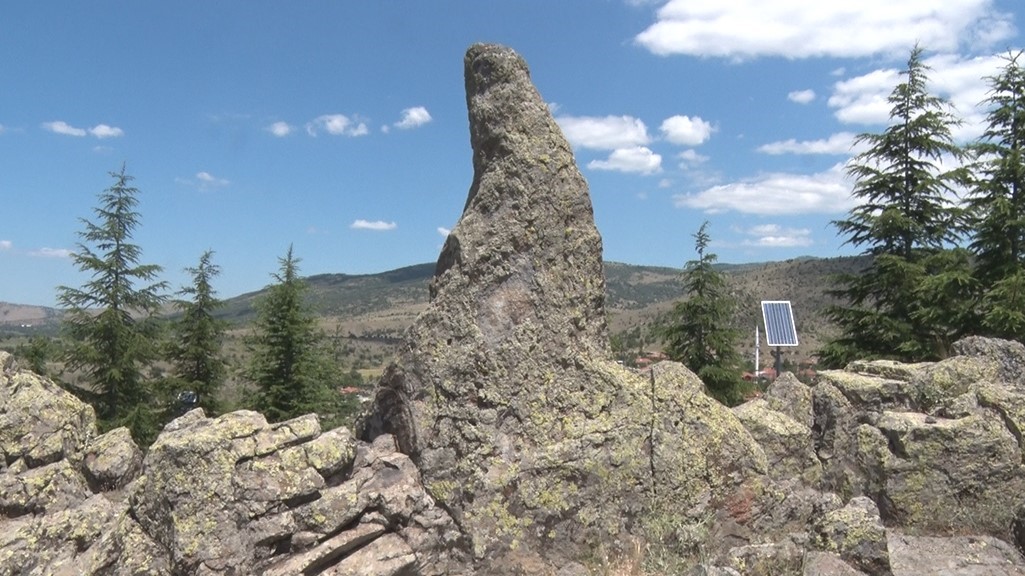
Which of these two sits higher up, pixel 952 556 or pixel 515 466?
pixel 515 466

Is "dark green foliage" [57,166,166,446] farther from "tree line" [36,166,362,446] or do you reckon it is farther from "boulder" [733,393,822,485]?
"boulder" [733,393,822,485]

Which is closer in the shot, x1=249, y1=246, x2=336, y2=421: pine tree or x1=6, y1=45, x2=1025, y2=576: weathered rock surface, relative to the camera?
x1=6, y1=45, x2=1025, y2=576: weathered rock surface

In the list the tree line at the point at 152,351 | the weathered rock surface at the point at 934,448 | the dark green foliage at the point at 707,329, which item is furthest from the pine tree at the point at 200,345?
the weathered rock surface at the point at 934,448

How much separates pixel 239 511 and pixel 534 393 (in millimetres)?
3502

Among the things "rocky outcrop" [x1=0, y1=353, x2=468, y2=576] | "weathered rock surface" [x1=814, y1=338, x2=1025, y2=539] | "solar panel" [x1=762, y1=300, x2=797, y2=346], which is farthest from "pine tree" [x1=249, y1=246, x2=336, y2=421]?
"weathered rock surface" [x1=814, y1=338, x2=1025, y2=539]

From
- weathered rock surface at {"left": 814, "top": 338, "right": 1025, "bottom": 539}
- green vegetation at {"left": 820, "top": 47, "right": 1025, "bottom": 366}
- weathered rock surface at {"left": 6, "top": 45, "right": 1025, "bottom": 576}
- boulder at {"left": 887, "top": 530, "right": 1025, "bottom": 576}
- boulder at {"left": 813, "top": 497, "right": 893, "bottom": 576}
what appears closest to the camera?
weathered rock surface at {"left": 6, "top": 45, "right": 1025, "bottom": 576}

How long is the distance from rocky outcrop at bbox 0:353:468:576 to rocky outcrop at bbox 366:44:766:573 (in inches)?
19.7

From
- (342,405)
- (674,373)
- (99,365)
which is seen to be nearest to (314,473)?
(674,373)

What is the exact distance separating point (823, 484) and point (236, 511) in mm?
7798

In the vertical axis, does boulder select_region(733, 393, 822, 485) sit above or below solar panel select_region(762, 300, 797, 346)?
below

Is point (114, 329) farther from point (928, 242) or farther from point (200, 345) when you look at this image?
point (928, 242)

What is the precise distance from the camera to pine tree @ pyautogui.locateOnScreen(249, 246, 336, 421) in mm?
27188

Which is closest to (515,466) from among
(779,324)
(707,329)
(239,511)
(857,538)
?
(239,511)

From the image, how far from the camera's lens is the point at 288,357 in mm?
28000
